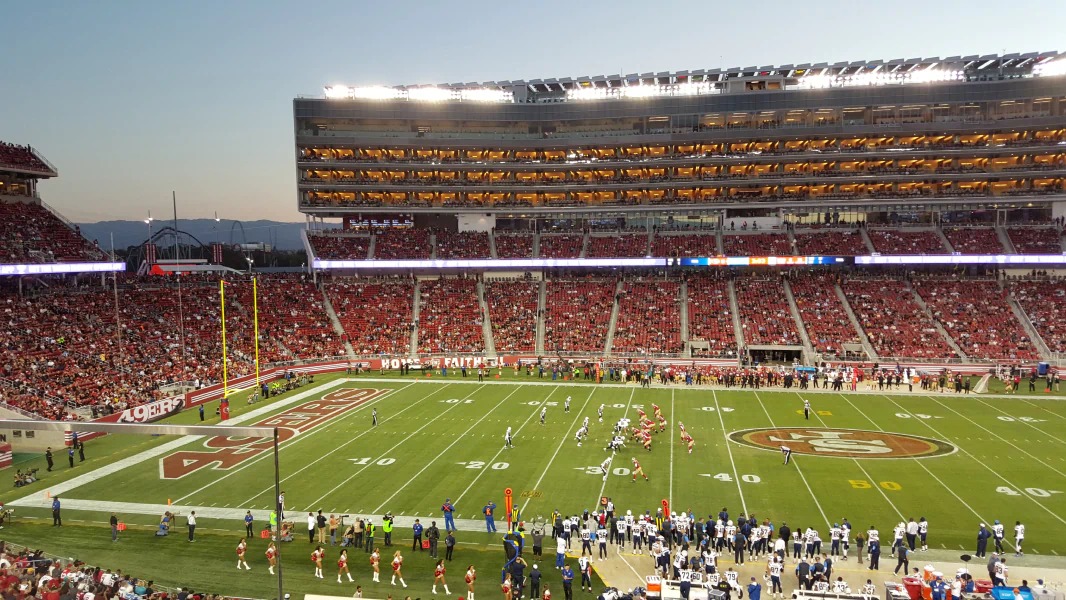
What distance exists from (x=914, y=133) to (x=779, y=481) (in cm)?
4509

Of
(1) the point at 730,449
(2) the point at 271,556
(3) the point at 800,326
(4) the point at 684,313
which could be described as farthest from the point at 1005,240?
(2) the point at 271,556

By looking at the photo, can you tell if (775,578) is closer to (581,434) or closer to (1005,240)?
(581,434)

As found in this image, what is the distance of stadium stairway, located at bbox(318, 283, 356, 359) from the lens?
1929 inches

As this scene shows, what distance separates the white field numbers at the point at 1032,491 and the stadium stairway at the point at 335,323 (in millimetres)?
37963

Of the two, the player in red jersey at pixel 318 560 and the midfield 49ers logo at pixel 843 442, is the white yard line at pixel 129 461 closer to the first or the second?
the player in red jersey at pixel 318 560

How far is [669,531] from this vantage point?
17688 millimetres

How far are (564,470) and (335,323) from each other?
31.8 meters

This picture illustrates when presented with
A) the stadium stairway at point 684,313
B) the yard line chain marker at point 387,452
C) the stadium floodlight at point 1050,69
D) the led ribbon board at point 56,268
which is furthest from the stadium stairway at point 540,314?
the stadium floodlight at point 1050,69

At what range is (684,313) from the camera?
167 feet

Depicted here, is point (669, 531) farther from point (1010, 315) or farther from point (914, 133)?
point (914, 133)

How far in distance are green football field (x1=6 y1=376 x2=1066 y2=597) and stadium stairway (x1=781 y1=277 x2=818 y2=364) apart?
8402 millimetres

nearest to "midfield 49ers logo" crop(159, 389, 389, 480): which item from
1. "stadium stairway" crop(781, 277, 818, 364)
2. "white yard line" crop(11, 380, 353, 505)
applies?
"white yard line" crop(11, 380, 353, 505)

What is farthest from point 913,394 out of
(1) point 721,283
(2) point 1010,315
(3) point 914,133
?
(3) point 914,133

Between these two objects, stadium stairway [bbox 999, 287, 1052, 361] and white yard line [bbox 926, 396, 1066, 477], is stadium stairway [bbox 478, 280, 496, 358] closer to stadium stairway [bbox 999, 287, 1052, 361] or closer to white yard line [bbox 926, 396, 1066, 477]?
white yard line [bbox 926, 396, 1066, 477]
